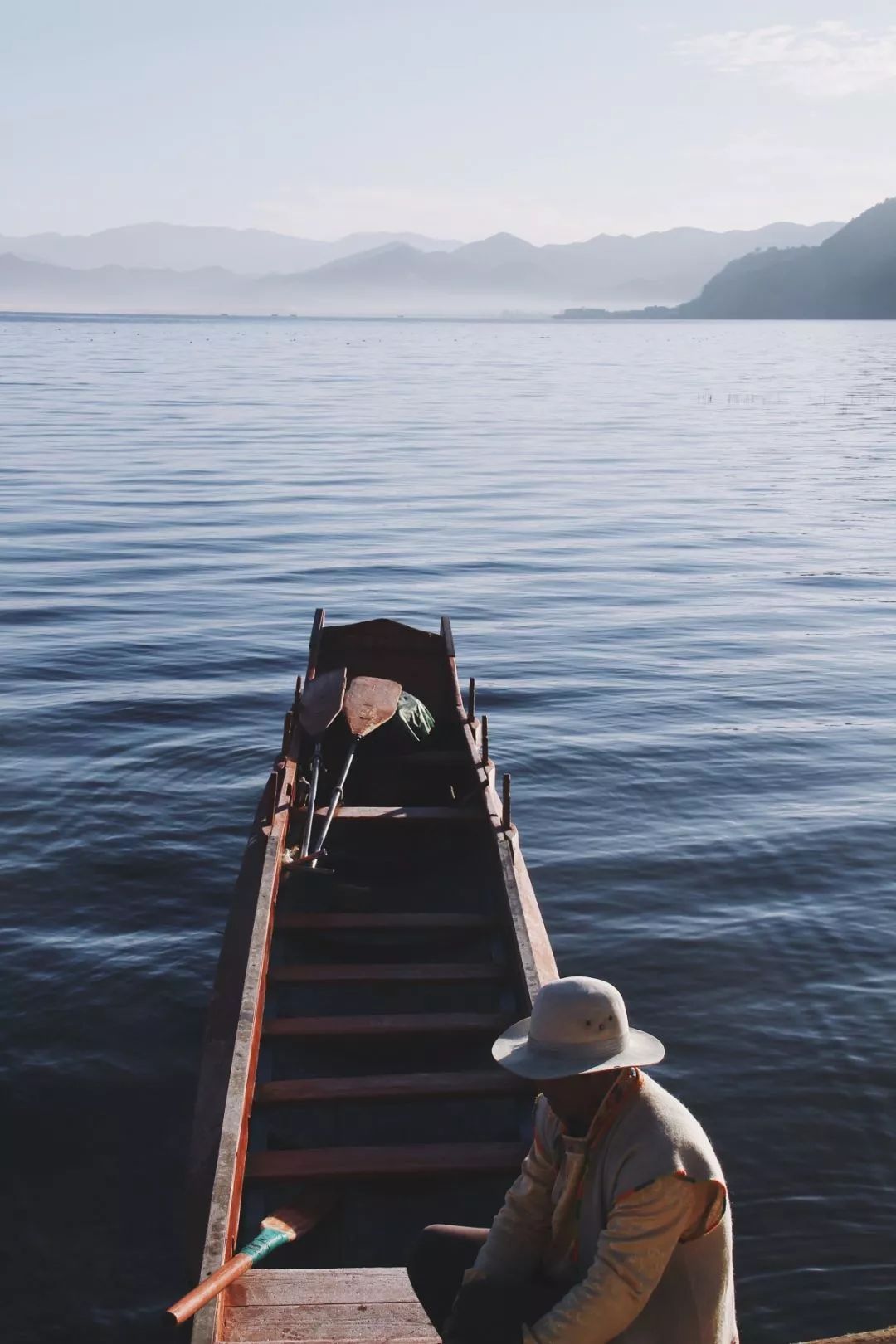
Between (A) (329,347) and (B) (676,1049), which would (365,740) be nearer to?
(B) (676,1049)

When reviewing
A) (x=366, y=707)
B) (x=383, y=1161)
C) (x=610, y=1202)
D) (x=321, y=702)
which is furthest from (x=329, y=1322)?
(x=321, y=702)

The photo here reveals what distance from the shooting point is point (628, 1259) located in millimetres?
4812

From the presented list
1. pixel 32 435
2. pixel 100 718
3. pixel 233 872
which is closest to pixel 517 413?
pixel 32 435

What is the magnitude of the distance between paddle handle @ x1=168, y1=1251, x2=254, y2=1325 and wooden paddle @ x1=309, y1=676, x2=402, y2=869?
267 inches

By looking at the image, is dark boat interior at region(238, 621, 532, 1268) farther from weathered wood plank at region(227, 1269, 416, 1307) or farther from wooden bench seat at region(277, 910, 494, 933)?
weathered wood plank at region(227, 1269, 416, 1307)

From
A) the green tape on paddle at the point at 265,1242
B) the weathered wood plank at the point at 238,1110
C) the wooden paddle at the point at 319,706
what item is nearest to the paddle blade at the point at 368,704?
the wooden paddle at the point at 319,706

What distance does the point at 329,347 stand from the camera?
6713 inches

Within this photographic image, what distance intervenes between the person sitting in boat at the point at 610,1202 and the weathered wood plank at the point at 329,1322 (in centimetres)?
114

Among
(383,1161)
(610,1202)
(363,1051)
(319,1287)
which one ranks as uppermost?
(610,1202)

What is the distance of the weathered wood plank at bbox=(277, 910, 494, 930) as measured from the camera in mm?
10578

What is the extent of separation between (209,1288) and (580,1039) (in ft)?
8.43

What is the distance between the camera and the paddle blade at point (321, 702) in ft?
46.2

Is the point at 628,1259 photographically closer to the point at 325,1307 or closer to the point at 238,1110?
the point at 325,1307

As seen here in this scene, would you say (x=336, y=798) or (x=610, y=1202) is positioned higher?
(x=610, y=1202)
